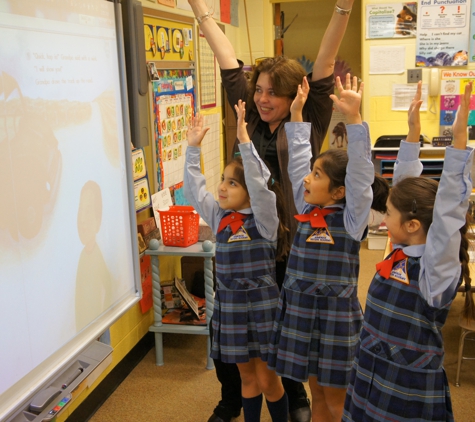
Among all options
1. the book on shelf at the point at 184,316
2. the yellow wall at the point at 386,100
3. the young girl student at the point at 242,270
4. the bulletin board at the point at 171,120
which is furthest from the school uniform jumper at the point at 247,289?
the yellow wall at the point at 386,100

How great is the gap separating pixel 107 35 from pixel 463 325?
204 cm

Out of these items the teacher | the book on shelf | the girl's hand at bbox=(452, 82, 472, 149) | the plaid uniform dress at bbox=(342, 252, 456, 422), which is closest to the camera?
the girl's hand at bbox=(452, 82, 472, 149)

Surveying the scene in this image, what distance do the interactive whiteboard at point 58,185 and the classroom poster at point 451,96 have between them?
3406 millimetres

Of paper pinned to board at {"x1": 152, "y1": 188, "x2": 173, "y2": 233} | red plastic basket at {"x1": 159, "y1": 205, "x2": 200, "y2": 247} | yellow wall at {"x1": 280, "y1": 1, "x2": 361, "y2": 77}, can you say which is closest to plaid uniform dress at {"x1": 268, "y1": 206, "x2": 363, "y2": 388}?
red plastic basket at {"x1": 159, "y1": 205, "x2": 200, "y2": 247}

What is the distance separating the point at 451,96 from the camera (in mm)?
4625

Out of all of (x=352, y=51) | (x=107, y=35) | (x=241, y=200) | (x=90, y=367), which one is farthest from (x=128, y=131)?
(x=352, y=51)

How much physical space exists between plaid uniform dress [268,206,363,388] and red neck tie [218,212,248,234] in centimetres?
24

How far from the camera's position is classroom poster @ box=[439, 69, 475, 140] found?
4.57m

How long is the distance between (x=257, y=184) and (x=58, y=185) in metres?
0.60

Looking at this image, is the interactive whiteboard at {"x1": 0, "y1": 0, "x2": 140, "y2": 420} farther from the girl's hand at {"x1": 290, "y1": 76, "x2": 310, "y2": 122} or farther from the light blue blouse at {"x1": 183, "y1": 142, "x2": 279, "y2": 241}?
the girl's hand at {"x1": 290, "y1": 76, "x2": 310, "y2": 122}

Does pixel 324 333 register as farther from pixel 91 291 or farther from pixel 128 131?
pixel 128 131

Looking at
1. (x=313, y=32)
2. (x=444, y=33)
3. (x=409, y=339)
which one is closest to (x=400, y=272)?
(x=409, y=339)

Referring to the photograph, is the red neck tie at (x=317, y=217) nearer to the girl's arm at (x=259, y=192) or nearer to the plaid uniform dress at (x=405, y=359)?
the girl's arm at (x=259, y=192)

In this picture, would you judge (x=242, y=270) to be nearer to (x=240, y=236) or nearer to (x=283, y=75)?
(x=240, y=236)
